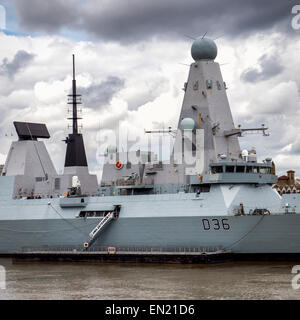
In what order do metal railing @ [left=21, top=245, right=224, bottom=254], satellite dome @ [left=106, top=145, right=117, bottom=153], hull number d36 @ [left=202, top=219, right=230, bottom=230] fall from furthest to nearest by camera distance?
satellite dome @ [left=106, top=145, right=117, bottom=153] < metal railing @ [left=21, top=245, right=224, bottom=254] < hull number d36 @ [left=202, top=219, right=230, bottom=230]

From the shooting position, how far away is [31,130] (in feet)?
130

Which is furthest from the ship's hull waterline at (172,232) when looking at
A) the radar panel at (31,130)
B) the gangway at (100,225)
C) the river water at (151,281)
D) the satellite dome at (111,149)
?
the radar panel at (31,130)

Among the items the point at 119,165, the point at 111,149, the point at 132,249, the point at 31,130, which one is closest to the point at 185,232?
the point at 132,249

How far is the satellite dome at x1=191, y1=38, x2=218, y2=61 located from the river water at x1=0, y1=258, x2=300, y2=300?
12.3m

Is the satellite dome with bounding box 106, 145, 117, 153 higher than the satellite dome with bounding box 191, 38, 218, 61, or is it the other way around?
the satellite dome with bounding box 191, 38, 218, 61

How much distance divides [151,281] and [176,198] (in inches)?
277

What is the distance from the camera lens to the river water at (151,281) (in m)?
21.7

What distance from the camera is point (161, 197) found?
31.2 m

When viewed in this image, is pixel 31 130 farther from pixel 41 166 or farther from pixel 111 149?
pixel 111 149

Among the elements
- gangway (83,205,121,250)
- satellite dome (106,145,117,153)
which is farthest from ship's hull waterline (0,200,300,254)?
satellite dome (106,145,117,153)

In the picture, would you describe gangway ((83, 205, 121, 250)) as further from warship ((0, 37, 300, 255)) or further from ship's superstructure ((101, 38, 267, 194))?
ship's superstructure ((101, 38, 267, 194))

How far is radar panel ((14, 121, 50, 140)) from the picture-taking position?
1536 inches

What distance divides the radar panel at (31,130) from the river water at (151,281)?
1112 centimetres
